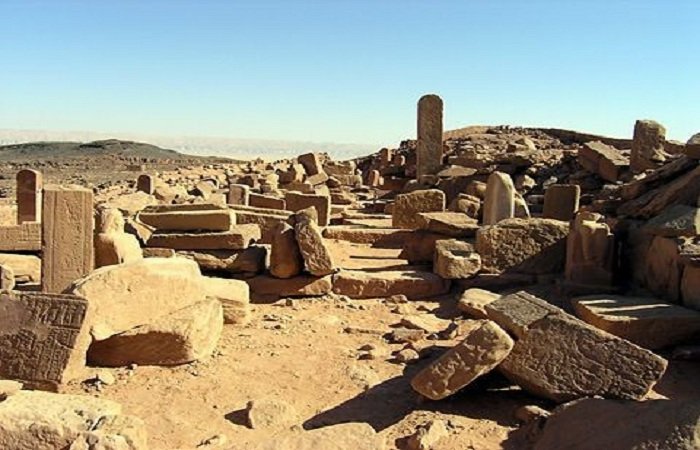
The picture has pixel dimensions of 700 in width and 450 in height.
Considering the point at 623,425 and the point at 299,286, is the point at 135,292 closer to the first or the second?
the point at 299,286

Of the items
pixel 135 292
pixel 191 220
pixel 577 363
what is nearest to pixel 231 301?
pixel 135 292

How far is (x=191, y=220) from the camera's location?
26.3ft

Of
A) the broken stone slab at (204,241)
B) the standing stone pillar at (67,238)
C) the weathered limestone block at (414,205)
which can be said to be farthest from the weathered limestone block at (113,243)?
the weathered limestone block at (414,205)

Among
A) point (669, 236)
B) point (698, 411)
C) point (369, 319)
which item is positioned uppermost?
point (669, 236)

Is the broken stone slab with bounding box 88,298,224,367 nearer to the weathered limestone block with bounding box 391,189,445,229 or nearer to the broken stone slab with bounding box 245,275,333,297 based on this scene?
the broken stone slab with bounding box 245,275,333,297

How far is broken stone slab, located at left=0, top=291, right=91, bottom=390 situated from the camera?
15.6 ft

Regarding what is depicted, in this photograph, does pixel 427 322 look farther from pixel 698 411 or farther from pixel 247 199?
pixel 247 199

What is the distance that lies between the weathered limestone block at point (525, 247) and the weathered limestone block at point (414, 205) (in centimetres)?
389

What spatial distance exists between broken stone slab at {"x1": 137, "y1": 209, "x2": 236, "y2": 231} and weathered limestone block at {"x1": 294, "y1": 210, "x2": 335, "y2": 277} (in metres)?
1.02

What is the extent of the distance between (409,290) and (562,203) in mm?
4475

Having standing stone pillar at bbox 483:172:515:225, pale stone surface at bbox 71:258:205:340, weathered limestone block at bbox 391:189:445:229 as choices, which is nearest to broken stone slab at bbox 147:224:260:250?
pale stone surface at bbox 71:258:205:340

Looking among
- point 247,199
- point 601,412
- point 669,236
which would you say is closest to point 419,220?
point 669,236

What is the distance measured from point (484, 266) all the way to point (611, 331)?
247 centimetres

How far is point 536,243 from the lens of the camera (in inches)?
313
